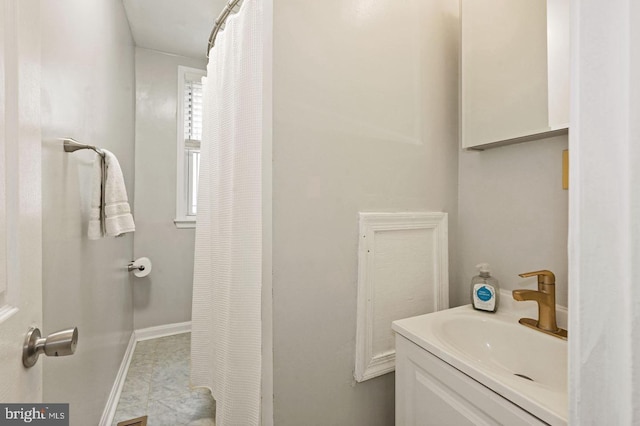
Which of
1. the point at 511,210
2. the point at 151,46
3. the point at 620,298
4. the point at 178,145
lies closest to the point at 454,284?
the point at 511,210

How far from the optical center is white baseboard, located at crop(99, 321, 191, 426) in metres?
1.46

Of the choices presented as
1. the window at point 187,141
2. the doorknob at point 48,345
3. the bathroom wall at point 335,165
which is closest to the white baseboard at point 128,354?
the window at point 187,141

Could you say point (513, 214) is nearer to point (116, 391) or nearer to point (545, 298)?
point (545, 298)

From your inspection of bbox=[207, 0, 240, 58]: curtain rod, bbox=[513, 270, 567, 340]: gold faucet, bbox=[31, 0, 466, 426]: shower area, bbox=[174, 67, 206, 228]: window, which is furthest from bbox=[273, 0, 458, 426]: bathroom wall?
bbox=[174, 67, 206, 228]: window

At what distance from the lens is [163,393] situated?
1.71 metres

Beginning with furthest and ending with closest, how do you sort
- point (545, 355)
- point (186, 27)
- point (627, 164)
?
1. point (186, 27)
2. point (545, 355)
3. point (627, 164)

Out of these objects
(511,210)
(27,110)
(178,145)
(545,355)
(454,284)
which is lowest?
(545,355)

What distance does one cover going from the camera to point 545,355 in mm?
906

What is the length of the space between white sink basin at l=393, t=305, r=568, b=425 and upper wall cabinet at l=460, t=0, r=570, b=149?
0.70 meters

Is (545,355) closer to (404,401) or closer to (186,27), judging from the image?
(404,401)

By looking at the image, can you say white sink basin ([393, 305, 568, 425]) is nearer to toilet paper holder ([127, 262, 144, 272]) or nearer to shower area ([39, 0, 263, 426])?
shower area ([39, 0, 263, 426])

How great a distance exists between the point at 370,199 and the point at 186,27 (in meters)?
2.10

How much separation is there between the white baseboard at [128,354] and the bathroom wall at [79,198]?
83 millimetres

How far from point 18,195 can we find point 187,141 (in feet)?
7.76
